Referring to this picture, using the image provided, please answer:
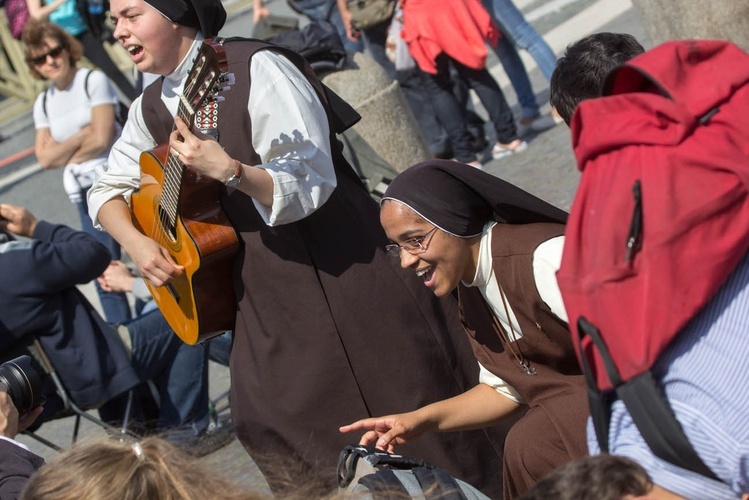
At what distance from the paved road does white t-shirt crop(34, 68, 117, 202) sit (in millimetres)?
1354

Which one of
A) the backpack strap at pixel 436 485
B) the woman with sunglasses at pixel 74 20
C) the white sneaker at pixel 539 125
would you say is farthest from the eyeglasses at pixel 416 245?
the white sneaker at pixel 539 125

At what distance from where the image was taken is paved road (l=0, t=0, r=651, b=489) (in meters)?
6.04

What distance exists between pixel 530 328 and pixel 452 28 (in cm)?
486

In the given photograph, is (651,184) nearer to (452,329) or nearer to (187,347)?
(452,329)

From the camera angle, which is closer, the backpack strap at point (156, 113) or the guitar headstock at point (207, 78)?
the guitar headstock at point (207, 78)

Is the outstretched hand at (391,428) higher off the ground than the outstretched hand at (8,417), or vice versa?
the outstretched hand at (8,417)

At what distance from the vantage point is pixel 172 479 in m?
2.05

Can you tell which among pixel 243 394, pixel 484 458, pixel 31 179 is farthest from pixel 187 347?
pixel 31 179

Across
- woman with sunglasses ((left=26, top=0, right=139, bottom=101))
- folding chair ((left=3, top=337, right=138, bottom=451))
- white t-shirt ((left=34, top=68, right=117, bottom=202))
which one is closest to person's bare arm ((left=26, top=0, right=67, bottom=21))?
woman with sunglasses ((left=26, top=0, right=139, bottom=101))

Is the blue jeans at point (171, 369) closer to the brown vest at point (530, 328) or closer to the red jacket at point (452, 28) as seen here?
the brown vest at point (530, 328)

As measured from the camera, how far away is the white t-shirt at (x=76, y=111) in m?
6.15

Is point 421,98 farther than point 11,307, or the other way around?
point 421,98

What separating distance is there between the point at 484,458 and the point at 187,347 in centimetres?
216

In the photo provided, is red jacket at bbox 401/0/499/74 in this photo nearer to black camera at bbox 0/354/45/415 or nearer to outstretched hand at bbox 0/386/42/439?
black camera at bbox 0/354/45/415
